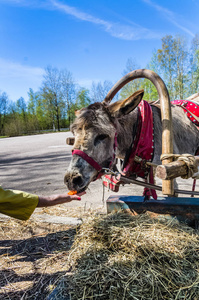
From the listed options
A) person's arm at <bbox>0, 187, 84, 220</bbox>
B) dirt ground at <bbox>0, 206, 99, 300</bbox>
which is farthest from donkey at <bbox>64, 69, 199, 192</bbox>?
dirt ground at <bbox>0, 206, 99, 300</bbox>

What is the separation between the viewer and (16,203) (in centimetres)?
210

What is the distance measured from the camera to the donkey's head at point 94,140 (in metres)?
2.02

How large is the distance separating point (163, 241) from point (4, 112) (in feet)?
188

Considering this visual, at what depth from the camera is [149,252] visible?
1934 millimetres

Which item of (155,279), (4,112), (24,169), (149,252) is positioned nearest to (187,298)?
(155,279)

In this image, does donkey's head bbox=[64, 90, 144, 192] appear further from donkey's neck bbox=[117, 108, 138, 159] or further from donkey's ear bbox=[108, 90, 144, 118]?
donkey's neck bbox=[117, 108, 138, 159]

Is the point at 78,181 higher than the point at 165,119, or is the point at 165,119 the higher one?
the point at 165,119

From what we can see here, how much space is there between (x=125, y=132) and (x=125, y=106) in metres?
0.36

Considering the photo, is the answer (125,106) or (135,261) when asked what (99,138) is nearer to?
(125,106)

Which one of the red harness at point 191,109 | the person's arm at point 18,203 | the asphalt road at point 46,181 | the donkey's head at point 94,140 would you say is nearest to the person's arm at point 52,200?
the person's arm at point 18,203

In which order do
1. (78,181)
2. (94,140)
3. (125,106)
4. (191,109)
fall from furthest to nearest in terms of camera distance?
(191,109), (125,106), (94,140), (78,181)

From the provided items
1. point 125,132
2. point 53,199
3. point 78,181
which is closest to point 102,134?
point 125,132

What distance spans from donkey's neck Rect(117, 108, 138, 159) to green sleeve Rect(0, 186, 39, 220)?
1.19m

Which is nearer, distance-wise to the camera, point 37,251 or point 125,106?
point 125,106
